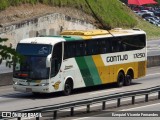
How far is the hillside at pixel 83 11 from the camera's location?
50.6 meters

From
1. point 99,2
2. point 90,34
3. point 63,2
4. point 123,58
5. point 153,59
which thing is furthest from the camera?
point 99,2

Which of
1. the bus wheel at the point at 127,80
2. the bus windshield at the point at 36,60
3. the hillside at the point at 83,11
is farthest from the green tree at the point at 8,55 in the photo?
the hillside at the point at 83,11

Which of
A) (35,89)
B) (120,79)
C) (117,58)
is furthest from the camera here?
(120,79)

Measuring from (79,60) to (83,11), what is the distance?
33.4 meters

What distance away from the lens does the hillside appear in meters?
50.6

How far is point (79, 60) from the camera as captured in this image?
26125 millimetres

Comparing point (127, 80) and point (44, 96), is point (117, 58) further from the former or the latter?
point (44, 96)

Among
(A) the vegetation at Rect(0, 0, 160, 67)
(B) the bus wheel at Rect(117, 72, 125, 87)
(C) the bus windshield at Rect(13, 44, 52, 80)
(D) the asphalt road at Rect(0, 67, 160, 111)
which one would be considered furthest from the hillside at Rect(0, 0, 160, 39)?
(C) the bus windshield at Rect(13, 44, 52, 80)

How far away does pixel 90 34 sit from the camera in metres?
27.2

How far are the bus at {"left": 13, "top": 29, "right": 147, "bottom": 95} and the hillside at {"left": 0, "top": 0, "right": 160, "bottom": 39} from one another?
15.5 m

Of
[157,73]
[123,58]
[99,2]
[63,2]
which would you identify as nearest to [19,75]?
[123,58]

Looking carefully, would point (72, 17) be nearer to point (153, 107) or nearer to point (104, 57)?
point (104, 57)

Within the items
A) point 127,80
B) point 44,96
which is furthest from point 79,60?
point 127,80

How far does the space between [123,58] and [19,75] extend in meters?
6.27
